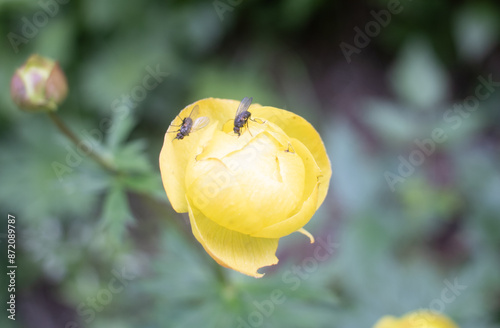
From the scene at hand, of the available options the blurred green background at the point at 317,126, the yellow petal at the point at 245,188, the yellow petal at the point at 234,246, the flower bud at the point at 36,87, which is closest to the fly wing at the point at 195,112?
the yellow petal at the point at 245,188

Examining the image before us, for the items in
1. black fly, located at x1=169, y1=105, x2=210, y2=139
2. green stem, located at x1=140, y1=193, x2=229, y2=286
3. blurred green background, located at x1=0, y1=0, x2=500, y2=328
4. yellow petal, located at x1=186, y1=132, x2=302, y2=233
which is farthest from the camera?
blurred green background, located at x1=0, y1=0, x2=500, y2=328

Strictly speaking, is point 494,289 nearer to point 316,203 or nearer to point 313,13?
point 316,203

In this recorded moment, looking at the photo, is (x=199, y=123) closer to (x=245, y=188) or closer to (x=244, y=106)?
(x=244, y=106)

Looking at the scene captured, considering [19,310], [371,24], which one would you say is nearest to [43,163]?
[19,310]

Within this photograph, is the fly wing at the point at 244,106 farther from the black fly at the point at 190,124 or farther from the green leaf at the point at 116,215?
the green leaf at the point at 116,215

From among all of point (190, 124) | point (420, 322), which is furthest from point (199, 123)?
point (420, 322)

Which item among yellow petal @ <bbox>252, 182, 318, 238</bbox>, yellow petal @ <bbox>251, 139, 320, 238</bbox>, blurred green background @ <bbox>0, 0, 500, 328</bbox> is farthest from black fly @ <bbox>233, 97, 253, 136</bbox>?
blurred green background @ <bbox>0, 0, 500, 328</bbox>

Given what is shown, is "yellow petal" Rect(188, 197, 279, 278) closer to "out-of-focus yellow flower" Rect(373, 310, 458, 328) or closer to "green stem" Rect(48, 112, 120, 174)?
"green stem" Rect(48, 112, 120, 174)
